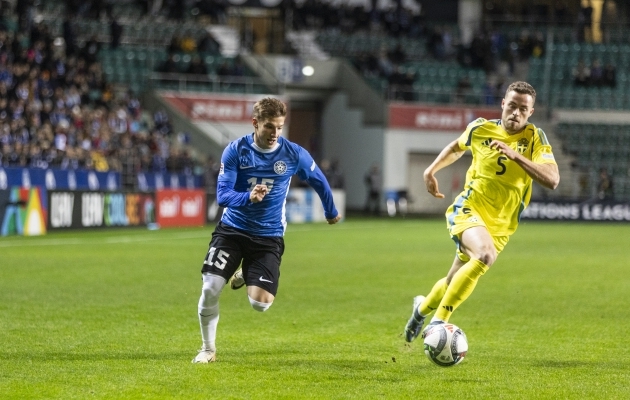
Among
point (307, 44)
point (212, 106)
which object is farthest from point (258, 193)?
point (307, 44)

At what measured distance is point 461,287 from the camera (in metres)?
7.68

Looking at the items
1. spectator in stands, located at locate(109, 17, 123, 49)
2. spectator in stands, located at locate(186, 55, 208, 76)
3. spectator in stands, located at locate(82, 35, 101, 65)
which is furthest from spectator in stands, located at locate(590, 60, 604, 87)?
spectator in stands, located at locate(82, 35, 101, 65)

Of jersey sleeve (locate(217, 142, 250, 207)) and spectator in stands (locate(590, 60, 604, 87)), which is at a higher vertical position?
jersey sleeve (locate(217, 142, 250, 207))

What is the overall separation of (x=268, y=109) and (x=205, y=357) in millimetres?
1922

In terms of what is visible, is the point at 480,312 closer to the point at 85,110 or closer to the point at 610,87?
the point at 85,110

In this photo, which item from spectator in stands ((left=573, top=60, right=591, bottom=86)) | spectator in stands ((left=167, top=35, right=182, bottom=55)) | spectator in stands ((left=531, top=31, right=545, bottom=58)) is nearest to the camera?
spectator in stands ((left=167, top=35, right=182, bottom=55))

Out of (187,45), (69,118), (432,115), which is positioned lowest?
(432,115)

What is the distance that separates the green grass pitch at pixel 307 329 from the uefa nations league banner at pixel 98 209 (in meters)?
3.98

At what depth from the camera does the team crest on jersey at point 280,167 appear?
8.07 meters

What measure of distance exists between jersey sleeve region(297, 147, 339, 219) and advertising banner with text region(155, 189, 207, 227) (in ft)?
65.6

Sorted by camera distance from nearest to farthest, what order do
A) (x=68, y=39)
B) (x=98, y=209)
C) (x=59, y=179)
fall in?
(x=98, y=209) → (x=59, y=179) → (x=68, y=39)

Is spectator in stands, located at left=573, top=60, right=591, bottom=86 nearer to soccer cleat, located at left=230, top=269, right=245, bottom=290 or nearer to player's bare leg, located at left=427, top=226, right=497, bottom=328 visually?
soccer cleat, located at left=230, top=269, right=245, bottom=290

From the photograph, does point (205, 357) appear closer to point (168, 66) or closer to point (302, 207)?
point (302, 207)

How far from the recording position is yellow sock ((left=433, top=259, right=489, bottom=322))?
7684 mm
